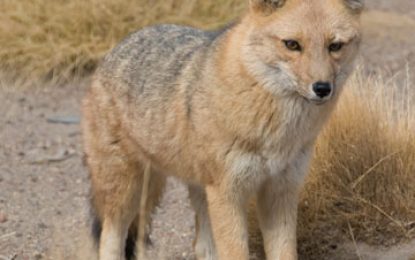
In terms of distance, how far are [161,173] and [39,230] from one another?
1.28 meters

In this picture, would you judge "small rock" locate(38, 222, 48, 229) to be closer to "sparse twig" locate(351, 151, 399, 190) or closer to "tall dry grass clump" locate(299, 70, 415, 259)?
"tall dry grass clump" locate(299, 70, 415, 259)

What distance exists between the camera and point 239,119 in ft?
17.0

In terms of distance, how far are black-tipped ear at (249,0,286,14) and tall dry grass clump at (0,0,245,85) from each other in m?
4.71

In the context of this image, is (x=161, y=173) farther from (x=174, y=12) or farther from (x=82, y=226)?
(x=174, y=12)

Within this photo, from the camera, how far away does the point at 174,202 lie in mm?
7477

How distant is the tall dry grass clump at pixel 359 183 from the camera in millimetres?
6387

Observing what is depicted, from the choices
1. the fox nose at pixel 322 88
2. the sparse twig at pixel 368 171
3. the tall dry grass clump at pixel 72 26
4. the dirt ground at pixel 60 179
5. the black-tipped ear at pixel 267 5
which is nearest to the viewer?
the fox nose at pixel 322 88

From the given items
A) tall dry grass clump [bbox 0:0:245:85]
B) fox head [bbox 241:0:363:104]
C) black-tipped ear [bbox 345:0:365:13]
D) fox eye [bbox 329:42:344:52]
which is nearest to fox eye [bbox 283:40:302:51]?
fox head [bbox 241:0:363:104]

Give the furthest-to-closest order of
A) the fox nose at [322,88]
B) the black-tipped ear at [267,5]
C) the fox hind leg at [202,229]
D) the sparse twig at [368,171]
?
the sparse twig at [368,171], the fox hind leg at [202,229], the black-tipped ear at [267,5], the fox nose at [322,88]

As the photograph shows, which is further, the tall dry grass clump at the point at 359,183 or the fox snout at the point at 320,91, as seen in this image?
the tall dry grass clump at the point at 359,183

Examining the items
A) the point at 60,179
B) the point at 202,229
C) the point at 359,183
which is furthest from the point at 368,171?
the point at 60,179

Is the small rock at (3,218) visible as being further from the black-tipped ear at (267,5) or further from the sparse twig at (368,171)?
the black-tipped ear at (267,5)

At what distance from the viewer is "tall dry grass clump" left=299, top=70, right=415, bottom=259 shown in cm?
639

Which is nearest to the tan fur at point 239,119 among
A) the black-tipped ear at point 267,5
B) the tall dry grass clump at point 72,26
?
the black-tipped ear at point 267,5
